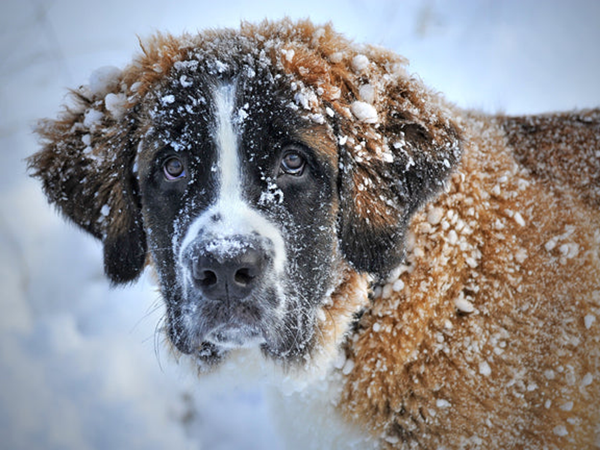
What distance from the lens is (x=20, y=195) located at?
151 inches

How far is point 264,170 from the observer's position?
1875 millimetres

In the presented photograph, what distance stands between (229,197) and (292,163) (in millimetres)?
286

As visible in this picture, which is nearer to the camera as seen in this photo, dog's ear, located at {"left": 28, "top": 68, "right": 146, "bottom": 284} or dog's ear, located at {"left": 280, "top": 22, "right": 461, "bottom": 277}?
dog's ear, located at {"left": 280, "top": 22, "right": 461, "bottom": 277}

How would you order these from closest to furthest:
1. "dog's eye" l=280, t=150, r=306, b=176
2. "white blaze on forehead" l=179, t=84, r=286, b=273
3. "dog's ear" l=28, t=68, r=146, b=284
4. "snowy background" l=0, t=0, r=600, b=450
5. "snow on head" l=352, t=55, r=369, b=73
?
1. "white blaze on forehead" l=179, t=84, r=286, b=273
2. "dog's eye" l=280, t=150, r=306, b=176
3. "snow on head" l=352, t=55, r=369, b=73
4. "dog's ear" l=28, t=68, r=146, b=284
5. "snowy background" l=0, t=0, r=600, b=450

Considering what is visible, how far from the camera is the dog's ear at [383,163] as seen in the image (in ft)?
6.49

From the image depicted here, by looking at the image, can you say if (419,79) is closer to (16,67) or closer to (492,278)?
(492,278)

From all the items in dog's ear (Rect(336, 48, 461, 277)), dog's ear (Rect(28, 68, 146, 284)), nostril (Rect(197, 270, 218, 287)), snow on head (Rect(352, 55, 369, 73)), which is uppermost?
dog's ear (Rect(28, 68, 146, 284))

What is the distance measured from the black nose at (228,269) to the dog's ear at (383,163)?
506 mm

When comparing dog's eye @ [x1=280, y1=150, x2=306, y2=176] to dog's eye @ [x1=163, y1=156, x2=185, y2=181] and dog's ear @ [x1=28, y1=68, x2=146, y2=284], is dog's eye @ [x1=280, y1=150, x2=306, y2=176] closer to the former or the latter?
dog's eye @ [x1=163, y1=156, x2=185, y2=181]

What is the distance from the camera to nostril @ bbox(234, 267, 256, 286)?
1705 mm

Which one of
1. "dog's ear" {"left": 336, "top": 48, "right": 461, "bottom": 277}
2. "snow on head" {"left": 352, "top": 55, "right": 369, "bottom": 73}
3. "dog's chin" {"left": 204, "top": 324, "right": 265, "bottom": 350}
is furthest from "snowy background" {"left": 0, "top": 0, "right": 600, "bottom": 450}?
"dog's ear" {"left": 336, "top": 48, "right": 461, "bottom": 277}

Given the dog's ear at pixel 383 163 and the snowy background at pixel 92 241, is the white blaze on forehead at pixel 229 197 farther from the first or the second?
the snowy background at pixel 92 241

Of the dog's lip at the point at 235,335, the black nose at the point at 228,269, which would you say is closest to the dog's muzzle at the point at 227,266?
the black nose at the point at 228,269

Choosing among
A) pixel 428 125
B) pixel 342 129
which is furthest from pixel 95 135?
pixel 428 125
